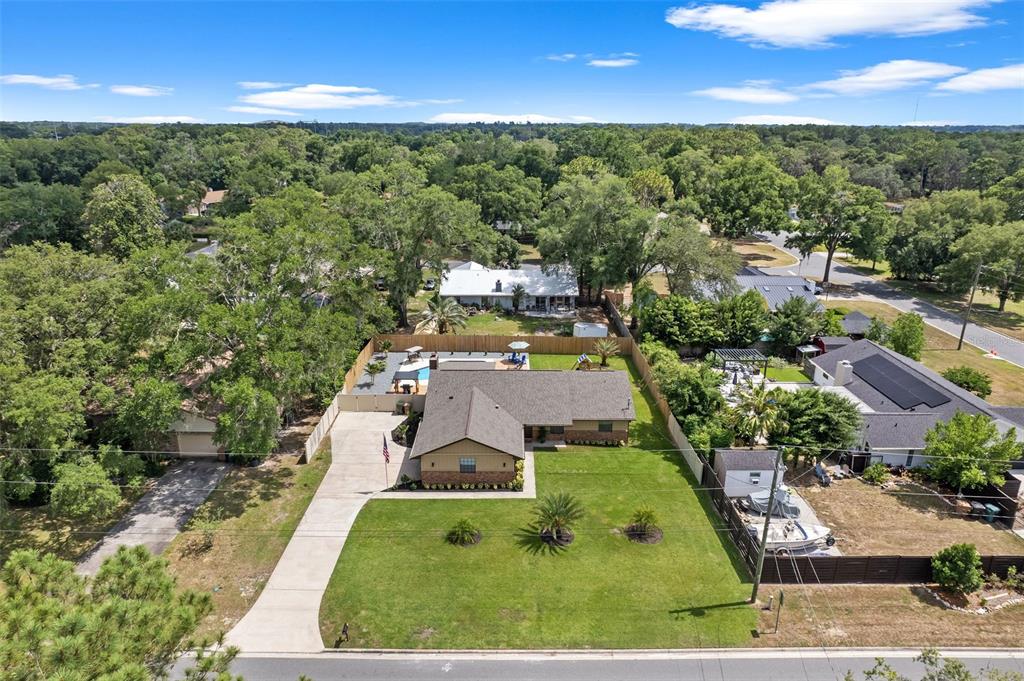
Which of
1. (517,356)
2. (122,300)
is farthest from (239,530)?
(517,356)

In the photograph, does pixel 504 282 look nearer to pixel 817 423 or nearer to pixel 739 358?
pixel 739 358

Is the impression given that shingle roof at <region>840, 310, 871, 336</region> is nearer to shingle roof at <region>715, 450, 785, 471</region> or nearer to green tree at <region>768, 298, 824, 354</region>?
green tree at <region>768, 298, 824, 354</region>

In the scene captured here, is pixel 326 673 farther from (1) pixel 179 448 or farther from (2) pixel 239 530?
(1) pixel 179 448

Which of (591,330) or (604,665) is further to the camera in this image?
(591,330)

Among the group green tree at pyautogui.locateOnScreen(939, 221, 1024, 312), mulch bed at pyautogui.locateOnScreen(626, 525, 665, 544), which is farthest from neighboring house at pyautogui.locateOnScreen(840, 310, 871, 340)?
mulch bed at pyautogui.locateOnScreen(626, 525, 665, 544)

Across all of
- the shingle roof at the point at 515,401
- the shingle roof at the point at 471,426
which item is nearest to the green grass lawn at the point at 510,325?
the shingle roof at the point at 515,401

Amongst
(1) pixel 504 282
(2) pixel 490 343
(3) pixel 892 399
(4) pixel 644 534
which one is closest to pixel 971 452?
(3) pixel 892 399
